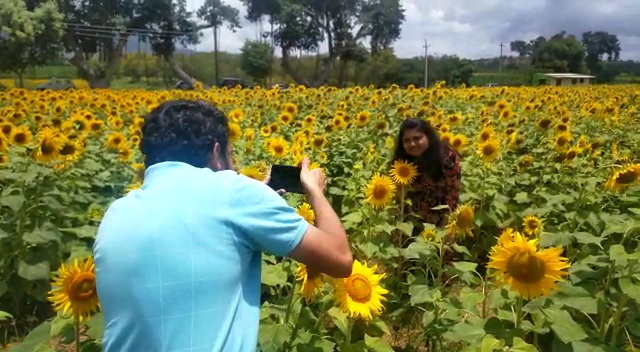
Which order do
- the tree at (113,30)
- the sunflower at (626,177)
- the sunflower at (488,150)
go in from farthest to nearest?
the tree at (113,30)
the sunflower at (488,150)
the sunflower at (626,177)

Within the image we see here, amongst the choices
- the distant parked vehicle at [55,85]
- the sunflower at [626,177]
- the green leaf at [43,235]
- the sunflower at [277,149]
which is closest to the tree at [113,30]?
the distant parked vehicle at [55,85]

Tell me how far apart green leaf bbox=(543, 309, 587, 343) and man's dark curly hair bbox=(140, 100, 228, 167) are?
119 cm

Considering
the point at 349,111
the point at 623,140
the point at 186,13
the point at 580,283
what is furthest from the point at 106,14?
the point at 580,283

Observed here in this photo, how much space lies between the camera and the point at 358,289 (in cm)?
184

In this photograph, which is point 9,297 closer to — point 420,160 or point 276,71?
point 420,160

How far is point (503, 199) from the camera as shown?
14.8 ft

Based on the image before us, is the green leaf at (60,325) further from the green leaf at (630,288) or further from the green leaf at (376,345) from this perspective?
the green leaf at (630,288)

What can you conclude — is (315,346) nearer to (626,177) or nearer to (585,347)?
(585,347)

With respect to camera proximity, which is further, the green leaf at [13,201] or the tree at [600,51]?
the tree at [600,51]

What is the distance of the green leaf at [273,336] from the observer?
197 cm

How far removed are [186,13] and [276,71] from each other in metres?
7.53

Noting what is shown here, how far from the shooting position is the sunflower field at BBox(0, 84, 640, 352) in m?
1.90

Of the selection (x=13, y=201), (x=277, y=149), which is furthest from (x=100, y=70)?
(x=13, y=201)

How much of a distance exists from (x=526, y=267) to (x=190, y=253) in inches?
39.2
